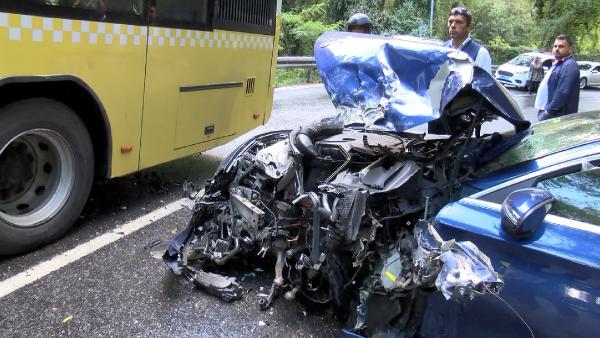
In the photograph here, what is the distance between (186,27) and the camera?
4598 millimetres

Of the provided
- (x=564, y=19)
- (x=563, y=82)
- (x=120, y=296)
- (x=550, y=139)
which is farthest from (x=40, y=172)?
(x=564, y=19)

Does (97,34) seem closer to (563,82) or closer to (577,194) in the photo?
(577,194)

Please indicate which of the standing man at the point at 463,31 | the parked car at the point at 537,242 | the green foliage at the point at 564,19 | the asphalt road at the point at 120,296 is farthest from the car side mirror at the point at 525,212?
the green foliage at the point at 564,19

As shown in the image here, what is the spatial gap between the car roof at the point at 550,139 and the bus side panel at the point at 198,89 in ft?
8.92

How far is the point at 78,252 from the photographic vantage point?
3.77 meters

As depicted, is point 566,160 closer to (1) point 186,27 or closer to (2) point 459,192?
(2) point 459,192

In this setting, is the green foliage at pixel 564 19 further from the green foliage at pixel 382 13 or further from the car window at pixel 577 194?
the car window at pixel 577 194

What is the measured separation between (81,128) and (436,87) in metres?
2.59

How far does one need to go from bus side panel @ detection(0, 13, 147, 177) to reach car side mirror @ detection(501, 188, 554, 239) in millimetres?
2915

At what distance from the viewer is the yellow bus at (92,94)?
3.39 m

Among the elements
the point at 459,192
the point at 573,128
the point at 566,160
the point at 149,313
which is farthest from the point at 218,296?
the point at 573,128

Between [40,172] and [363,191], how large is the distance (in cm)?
248

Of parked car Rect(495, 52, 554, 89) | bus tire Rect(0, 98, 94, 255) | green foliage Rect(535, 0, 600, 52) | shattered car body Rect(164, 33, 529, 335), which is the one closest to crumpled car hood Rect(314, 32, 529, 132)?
shattered car body Rect(164, 33, 529, 335)

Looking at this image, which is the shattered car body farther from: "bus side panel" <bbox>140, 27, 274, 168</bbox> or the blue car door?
"bus side panel" <bbox>140, 27, 274, 168</bbox>
